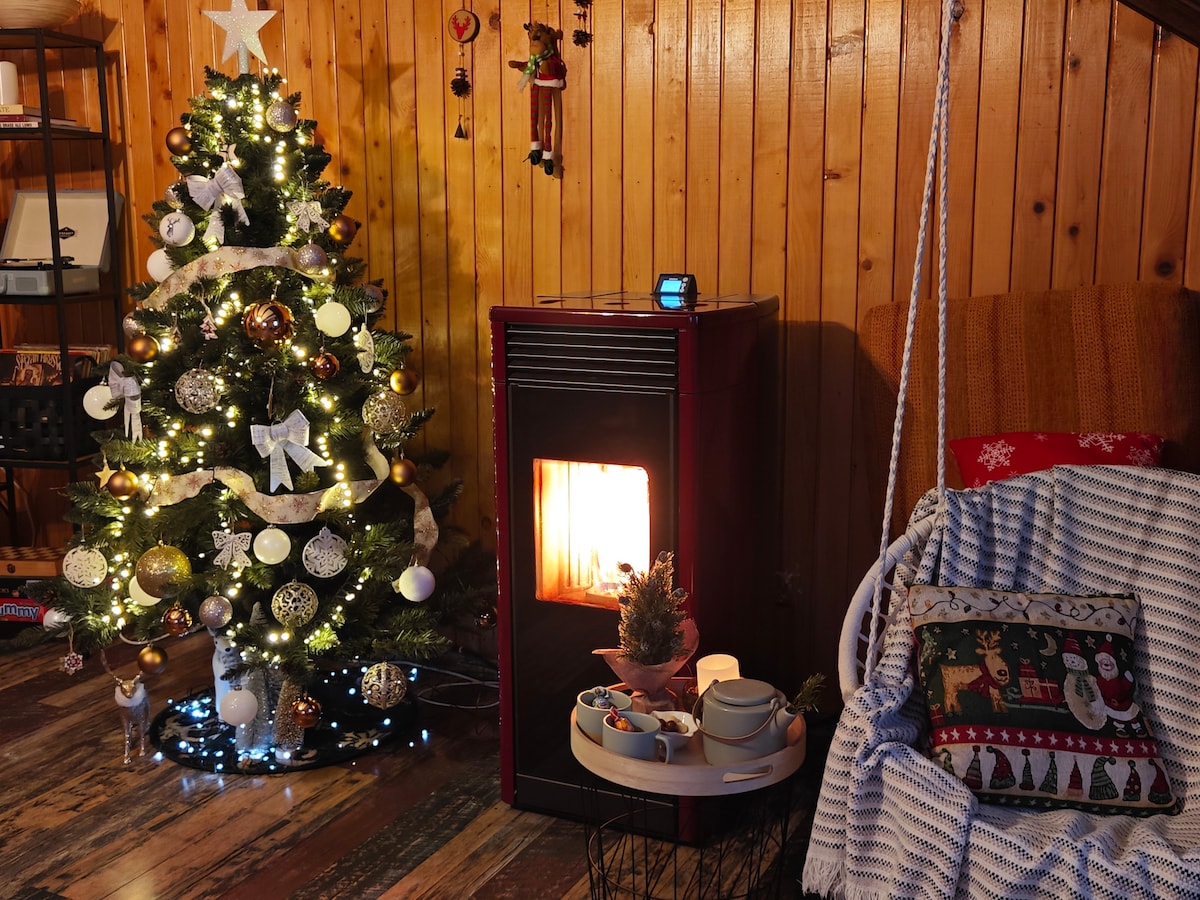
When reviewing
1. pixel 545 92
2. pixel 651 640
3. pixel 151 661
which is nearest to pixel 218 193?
pixel 545 92

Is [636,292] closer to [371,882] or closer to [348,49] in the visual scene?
[348,49]

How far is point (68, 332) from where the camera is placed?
148 inches

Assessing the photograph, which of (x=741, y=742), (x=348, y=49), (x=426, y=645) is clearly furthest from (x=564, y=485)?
(x=348, y=49)

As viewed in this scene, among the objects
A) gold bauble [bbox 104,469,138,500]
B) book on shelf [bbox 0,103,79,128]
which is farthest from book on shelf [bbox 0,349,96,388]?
gold bauble [bbox 104,469,138,500]

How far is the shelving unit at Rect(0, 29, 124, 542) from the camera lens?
3.28 metres

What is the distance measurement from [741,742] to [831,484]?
103 cm

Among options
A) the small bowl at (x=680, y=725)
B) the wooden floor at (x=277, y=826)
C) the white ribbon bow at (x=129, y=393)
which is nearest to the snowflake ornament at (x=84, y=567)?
the white ribbon bow at (x=129, y=393)

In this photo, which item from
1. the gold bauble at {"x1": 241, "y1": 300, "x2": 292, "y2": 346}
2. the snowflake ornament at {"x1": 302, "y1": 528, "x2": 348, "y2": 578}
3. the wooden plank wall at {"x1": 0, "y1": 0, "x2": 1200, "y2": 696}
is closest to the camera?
the wooden plank wall at {"x1": 0, "y1": 0, "x2": 1200, "y2": 696}

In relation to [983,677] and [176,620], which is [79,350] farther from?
[983,677]

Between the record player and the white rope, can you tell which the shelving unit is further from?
the white rope

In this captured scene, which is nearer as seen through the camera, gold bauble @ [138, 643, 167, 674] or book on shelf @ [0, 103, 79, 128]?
gold bauble @ [138, 643, 167, 674]

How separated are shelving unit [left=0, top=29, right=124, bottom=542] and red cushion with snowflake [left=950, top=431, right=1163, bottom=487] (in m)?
2.55

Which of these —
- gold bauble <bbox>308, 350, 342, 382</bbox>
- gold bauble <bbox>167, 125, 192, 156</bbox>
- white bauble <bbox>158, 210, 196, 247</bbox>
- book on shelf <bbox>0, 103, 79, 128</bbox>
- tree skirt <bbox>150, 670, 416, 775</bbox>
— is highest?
book on shelf <bbox>0, 103, 79, 128</bbox>

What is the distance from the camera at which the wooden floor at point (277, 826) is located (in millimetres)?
2141
